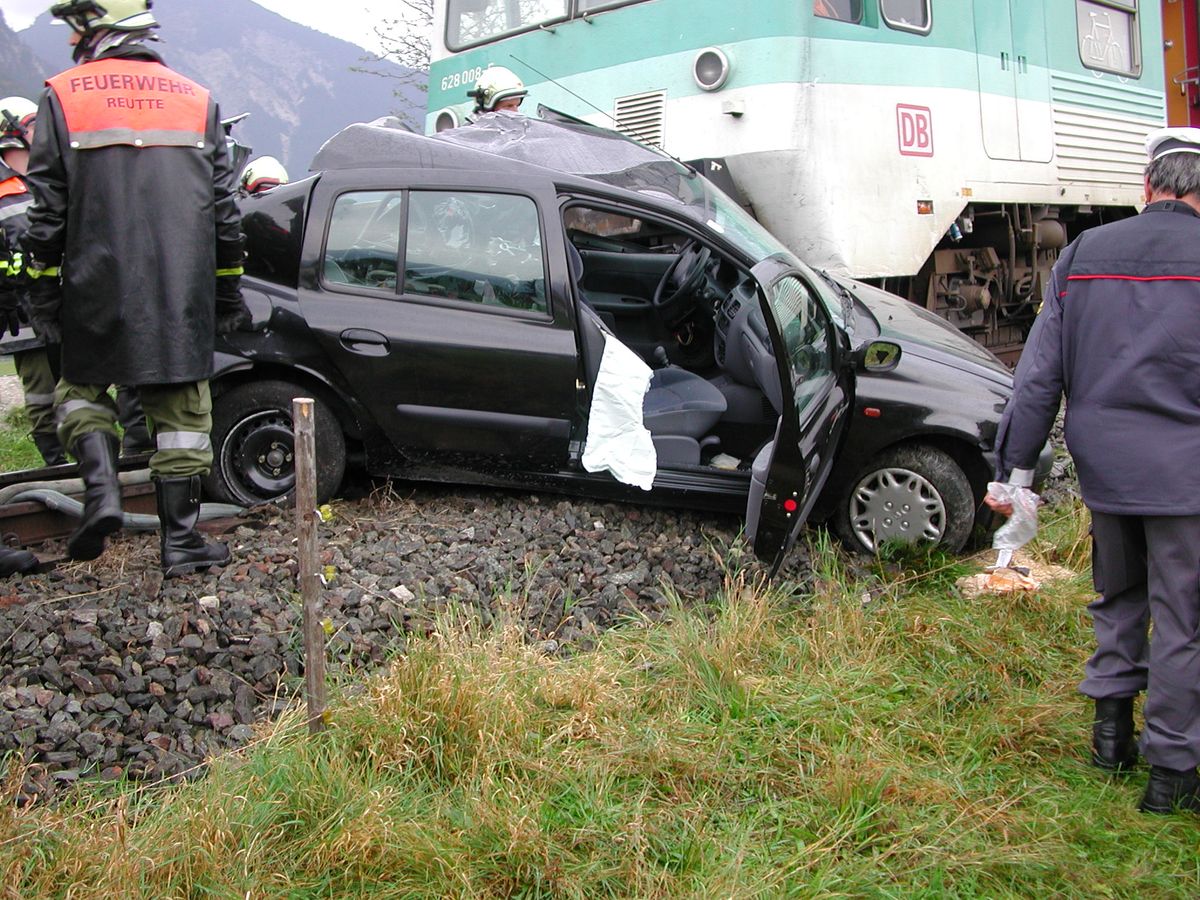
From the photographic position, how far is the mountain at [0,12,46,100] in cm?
2680

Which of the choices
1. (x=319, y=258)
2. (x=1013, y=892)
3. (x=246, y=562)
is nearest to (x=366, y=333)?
(x=319, y=258)

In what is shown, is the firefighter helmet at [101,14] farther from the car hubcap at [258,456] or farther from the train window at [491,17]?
the train window at [491,17]

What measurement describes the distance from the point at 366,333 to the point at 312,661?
2.27m

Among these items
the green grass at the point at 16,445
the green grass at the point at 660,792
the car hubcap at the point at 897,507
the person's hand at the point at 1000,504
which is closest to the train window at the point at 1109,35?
the car hubcap at the point at 897,507

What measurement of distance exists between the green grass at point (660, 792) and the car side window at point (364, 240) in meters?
1.93

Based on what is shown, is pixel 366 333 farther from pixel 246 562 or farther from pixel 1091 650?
pixel 1091 650

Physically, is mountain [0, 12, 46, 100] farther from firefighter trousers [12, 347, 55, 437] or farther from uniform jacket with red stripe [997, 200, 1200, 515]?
uniform jacket with red stripe [997, 200, 1200, 515]

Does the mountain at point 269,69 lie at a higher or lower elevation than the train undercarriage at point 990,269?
higher

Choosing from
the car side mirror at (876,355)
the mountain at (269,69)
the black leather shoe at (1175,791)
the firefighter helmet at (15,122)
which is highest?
the mountain at (269,69)

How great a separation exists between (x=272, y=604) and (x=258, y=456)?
1330 millimetres

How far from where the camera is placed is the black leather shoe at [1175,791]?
123 inches

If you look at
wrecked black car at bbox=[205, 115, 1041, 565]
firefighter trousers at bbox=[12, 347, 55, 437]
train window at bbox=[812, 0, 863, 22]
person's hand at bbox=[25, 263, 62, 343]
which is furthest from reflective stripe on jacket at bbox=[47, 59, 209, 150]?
train window at bbox=[812, 0, 863, 22]

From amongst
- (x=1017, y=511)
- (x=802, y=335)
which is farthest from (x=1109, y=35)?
(x=1017, y=511)

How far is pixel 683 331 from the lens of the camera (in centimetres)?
613
